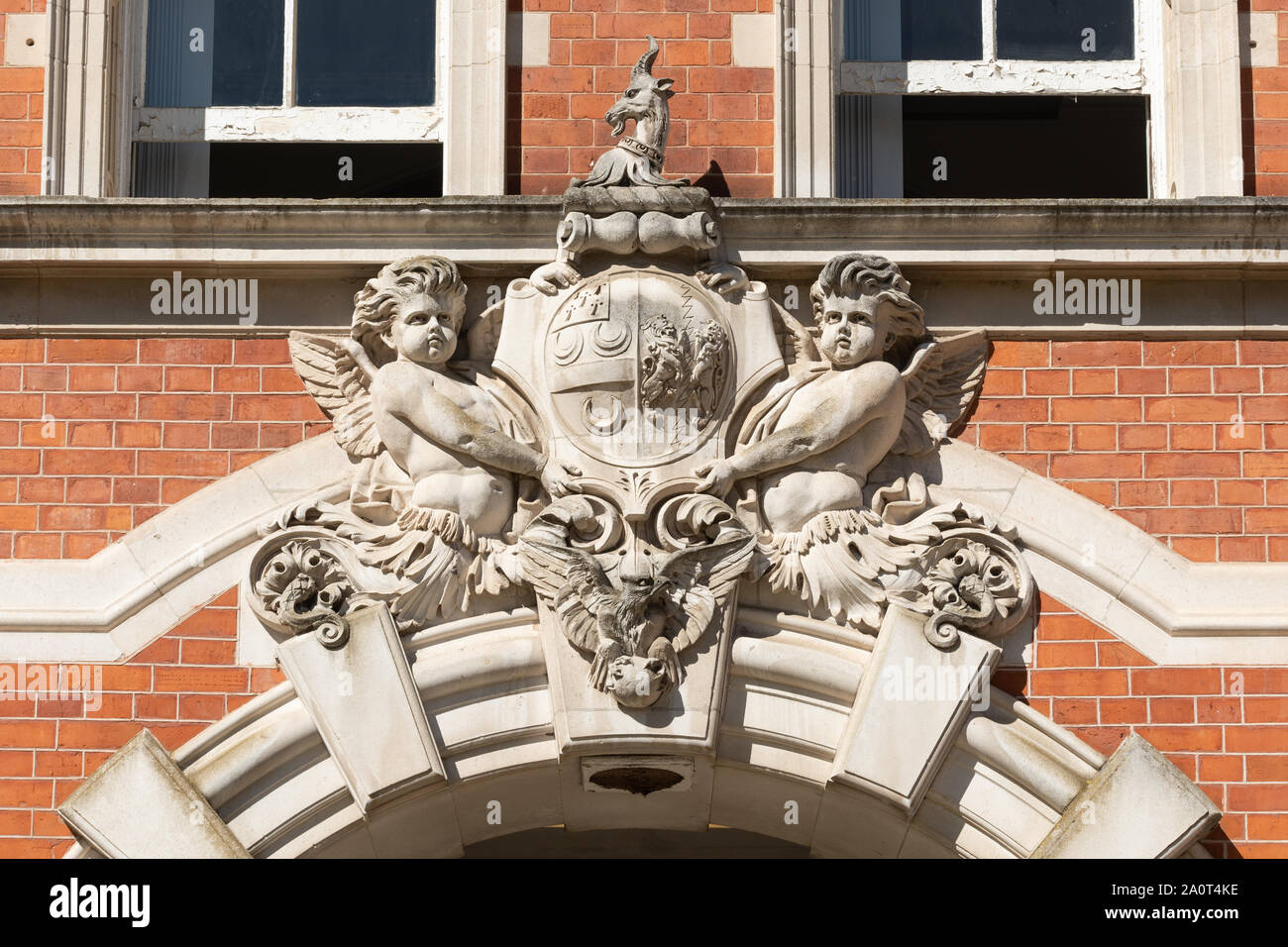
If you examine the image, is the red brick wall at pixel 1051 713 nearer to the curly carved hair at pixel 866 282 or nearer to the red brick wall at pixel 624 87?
the curly carved hair at pixel 866 282

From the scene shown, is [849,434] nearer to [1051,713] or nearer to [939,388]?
[939,388]

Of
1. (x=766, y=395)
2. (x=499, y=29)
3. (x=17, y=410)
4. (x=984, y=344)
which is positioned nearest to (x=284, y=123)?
(x=499, y=29)

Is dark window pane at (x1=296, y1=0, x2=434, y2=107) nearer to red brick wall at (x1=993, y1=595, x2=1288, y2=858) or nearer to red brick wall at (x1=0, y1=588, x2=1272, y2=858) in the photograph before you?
red brick wall at (x1=0, y1=588, x2=1272, y2=858)

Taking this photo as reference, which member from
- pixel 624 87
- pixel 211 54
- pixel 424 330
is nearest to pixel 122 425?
pixel 424 330

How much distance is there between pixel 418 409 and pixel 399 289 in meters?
0.46

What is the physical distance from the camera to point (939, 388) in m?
8.84

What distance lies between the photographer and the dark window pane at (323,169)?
9469 mm

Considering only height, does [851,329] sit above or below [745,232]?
below

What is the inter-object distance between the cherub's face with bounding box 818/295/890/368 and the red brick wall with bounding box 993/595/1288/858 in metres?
1.16

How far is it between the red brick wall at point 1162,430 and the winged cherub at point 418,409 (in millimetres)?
1738

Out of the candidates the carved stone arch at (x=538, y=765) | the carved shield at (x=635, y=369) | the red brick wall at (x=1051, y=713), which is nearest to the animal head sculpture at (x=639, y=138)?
the carved shield at (x=635, y=369)

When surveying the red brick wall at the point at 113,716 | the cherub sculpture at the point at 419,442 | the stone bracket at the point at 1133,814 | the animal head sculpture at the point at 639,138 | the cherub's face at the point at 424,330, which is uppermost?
the animal head sculpture at the point at 639,138

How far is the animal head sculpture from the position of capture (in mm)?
8773

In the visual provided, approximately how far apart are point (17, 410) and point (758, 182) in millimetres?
2924
